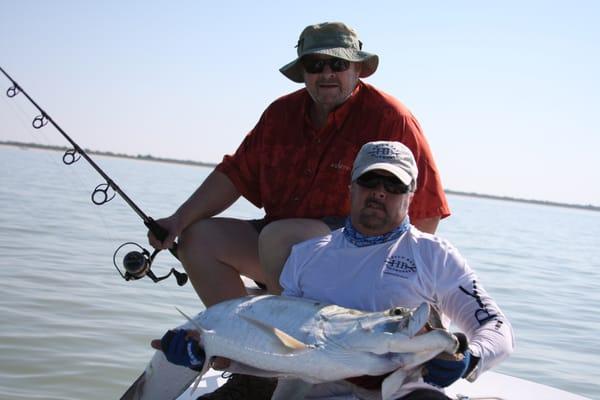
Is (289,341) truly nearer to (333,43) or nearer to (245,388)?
(245,388)

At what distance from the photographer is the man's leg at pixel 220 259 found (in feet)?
13.3

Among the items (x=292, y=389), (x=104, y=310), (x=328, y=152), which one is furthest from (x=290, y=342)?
(x=104, y=310)

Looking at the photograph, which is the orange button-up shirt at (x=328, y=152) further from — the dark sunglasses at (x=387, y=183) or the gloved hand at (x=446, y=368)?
the gloved hand at (x=446, y=368)

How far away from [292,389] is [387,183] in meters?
0.80

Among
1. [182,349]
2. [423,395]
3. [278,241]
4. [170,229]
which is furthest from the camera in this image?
[170,229]

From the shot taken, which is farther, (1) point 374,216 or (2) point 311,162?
(2) point 311,162

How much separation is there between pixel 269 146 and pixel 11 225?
9.16 metres

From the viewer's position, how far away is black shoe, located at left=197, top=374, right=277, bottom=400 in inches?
128

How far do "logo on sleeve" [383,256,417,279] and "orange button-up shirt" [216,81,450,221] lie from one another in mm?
1086

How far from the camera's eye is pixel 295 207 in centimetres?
414

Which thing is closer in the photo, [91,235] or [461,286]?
[461,286]

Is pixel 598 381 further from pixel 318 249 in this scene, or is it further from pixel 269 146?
pixel 318 249

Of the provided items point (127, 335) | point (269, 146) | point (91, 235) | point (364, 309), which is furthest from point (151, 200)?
point (364, 309)

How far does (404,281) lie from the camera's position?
2861mm
